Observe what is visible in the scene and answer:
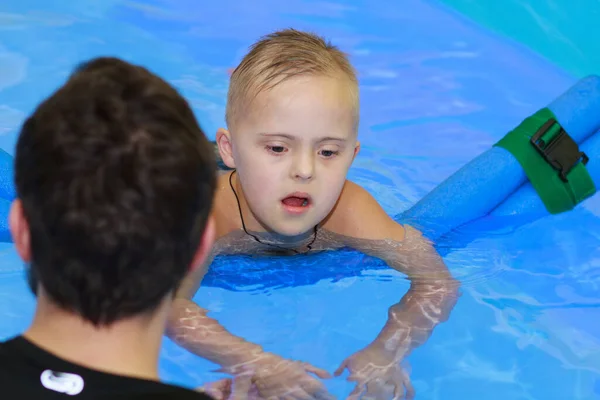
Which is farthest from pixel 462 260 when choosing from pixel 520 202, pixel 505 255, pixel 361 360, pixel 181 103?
pixel 181 103

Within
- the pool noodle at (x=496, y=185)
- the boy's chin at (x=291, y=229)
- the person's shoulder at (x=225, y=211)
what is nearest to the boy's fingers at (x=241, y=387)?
the boy's chin at (x=291, y=229)

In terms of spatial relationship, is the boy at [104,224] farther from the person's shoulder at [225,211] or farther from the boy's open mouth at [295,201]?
the person's shoulder at [225,211]

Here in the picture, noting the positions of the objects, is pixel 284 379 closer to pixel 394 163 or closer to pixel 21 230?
pixel 21 230

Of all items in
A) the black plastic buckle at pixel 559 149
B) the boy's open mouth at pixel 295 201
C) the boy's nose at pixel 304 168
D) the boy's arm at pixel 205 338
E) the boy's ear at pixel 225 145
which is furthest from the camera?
the black plastic buckle at pixel 559 149

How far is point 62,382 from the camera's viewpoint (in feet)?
3.55

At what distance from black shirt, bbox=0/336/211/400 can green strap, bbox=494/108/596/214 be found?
1.79 m

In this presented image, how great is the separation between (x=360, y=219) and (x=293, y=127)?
1.43ft

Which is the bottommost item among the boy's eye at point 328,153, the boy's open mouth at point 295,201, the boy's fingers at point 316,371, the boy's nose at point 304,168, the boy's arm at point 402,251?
the boy's fingers at point 316,371

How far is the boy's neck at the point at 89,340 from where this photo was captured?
3.64ft

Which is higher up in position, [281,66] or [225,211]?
[281,66]

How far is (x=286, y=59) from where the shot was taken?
208 cm

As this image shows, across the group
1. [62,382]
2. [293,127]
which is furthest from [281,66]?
[62,382]

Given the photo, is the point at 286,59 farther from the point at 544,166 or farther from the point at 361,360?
the point at 544,166

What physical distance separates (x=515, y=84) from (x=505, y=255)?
1641 mm
